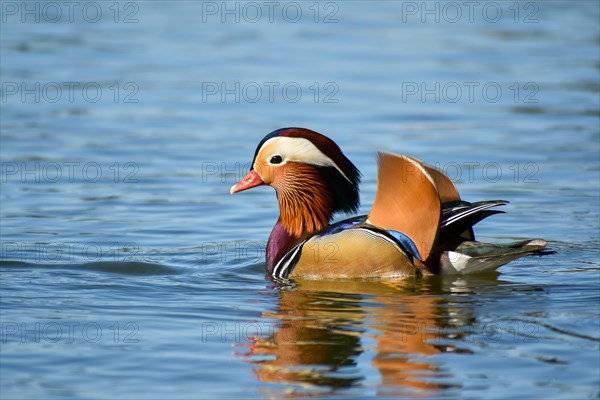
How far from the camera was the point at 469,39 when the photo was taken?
22.5 meters

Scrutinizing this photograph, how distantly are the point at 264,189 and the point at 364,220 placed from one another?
4491 millimetres

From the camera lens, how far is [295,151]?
1083cm

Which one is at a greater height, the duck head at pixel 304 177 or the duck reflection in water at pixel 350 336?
the duck head at pixel 304 177

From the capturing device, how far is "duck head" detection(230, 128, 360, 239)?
10742 mm

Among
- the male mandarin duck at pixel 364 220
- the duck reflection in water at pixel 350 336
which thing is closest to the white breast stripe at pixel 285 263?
the male mandarin duck at pixel 364 220

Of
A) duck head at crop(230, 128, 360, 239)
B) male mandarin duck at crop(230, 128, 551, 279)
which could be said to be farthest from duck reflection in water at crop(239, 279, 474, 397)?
duck head at crop(230, 128, 360, 239)

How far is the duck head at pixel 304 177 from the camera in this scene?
10.7m

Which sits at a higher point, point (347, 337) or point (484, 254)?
point (484, 254)

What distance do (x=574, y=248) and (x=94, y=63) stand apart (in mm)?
11190

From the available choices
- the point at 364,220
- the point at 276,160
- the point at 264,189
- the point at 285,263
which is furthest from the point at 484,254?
the point at 264,189

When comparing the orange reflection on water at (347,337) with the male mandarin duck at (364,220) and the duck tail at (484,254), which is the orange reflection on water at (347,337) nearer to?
the male mandarin duck at (364,220)

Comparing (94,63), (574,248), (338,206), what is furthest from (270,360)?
(94,63)

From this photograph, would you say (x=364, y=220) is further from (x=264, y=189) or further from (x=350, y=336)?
(x=264, y=189)

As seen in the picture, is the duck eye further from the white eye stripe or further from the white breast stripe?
the white breast stripe
